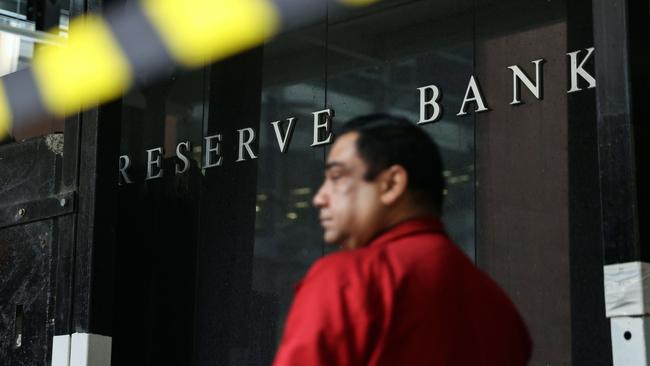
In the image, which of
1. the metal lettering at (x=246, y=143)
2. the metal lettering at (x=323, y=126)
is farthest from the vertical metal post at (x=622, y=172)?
the metal lettering at (x=246, y=143)

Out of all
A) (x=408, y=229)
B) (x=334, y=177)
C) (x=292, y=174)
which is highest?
(x=292, y=174)

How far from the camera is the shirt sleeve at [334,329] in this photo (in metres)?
2.11

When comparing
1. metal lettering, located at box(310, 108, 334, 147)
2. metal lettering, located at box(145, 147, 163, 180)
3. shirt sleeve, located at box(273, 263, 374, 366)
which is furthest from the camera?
metal lettering, located at box(145, 147, 163, 180)

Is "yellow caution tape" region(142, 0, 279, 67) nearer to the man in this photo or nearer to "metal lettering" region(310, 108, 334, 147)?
"metal lettering" region(310, 108, 334, 147)

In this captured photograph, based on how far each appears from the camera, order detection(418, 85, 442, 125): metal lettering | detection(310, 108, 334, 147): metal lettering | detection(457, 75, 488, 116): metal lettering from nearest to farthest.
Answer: detection(457, 75, 488, 116): metal lettering < detection(418, 85, 442, 125): metal lettering < detection(310, 108, 334, 147): metal lettering

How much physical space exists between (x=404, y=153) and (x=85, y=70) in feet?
16.1

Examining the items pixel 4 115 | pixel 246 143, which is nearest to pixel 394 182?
pixel 246 143

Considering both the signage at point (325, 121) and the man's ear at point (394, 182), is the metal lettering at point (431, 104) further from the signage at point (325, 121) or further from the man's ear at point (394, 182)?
the man's ear at point (394, 182)

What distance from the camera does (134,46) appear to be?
7.50 meters

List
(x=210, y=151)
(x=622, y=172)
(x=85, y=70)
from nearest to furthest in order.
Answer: (x=622, y=172)
(x=85, y=70)
(x=210, y=151)

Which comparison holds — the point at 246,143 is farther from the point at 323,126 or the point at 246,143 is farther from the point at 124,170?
the point at 124,170

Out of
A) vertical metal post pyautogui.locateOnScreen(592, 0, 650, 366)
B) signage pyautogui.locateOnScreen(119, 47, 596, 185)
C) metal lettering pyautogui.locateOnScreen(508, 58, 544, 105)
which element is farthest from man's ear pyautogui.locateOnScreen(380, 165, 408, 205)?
metal lettering pyautogui.locateOnScreen(508, 58, 544, 105)

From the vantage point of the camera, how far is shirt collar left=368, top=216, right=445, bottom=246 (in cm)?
230

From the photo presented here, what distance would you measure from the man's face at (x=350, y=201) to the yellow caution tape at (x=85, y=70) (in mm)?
4441
